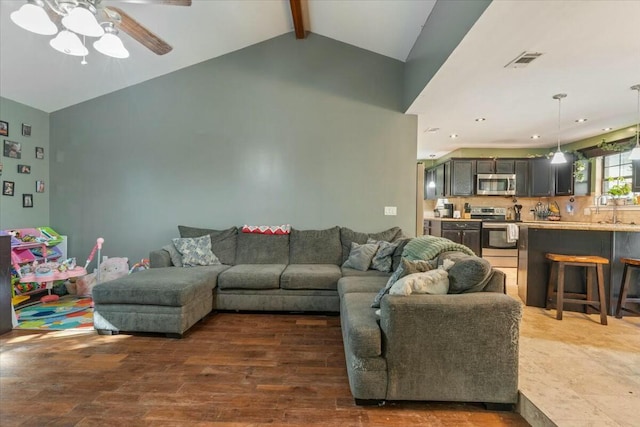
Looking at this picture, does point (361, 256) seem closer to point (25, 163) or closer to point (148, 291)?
point (148, 291)

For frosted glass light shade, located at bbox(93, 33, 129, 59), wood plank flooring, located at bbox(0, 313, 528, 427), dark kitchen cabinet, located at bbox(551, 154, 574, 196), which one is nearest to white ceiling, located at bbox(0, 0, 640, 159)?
dark kitchen cabinet, located at bbox(551, 154, 574, 196)

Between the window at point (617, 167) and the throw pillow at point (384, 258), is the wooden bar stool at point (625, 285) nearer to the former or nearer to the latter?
the window at point (617, 167)

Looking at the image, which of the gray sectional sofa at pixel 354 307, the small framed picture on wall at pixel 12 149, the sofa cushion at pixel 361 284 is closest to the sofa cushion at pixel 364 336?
the gray sectional sofa at pixel 354 307

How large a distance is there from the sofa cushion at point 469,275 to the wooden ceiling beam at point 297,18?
129 inches

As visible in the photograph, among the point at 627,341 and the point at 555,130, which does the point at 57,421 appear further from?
the point at 555,130

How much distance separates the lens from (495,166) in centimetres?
624

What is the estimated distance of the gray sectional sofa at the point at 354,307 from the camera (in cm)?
182

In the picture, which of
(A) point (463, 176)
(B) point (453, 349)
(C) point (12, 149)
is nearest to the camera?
(B) point (453, 349)

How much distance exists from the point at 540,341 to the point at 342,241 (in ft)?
7.60

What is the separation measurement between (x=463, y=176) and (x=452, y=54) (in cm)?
426

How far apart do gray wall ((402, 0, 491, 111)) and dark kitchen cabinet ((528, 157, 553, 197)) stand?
364cm

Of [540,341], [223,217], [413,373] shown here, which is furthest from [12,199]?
[540,341]

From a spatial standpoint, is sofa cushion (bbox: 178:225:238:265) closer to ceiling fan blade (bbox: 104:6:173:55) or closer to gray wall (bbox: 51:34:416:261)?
gray wall (bbox: 51:34:416:261)

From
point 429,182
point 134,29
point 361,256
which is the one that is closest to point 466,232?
point 429,182
